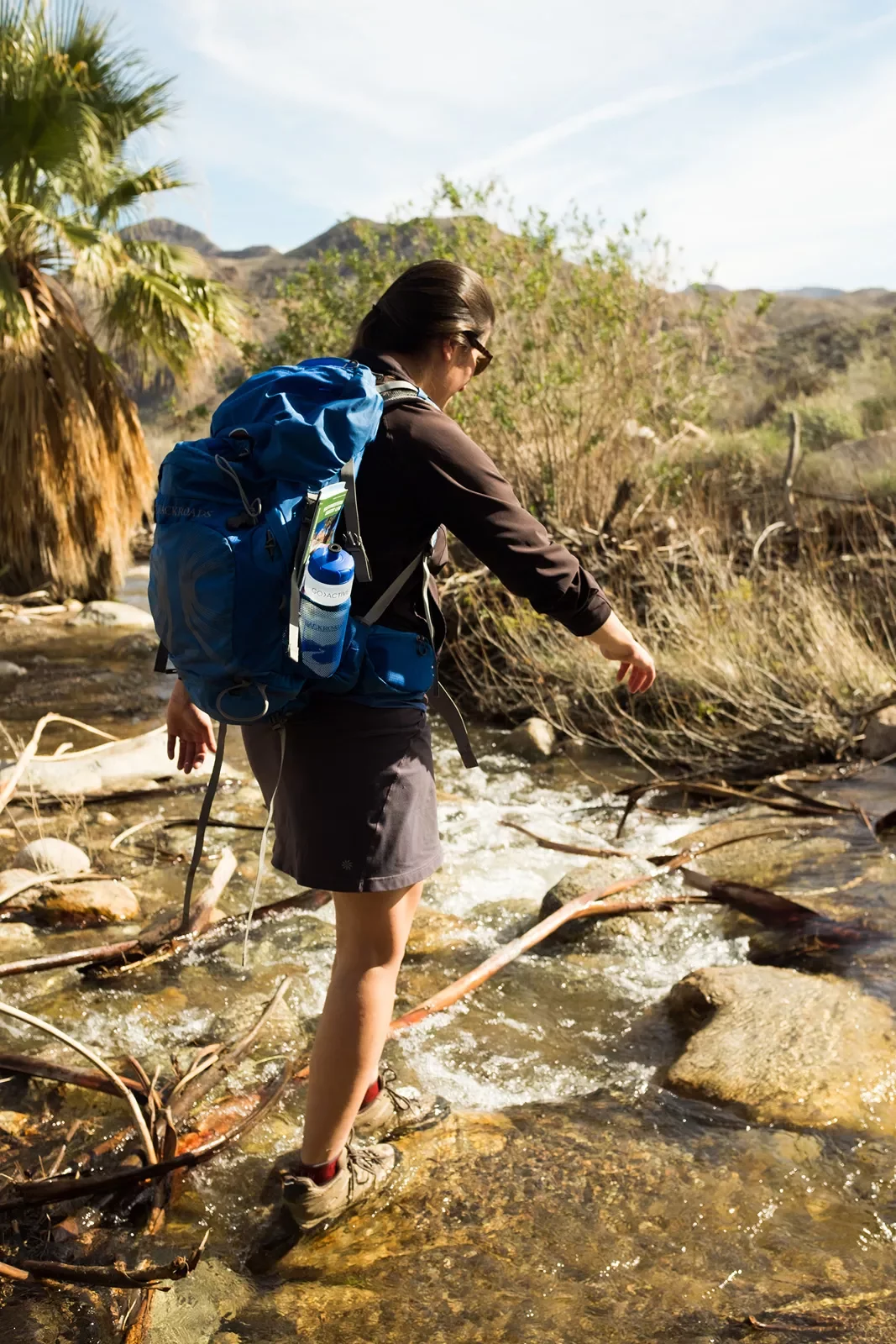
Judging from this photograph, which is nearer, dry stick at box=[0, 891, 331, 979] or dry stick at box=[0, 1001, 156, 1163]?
dry stick at box=[0, 1001, 156, 1163]

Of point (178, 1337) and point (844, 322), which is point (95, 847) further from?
point (844, 322)

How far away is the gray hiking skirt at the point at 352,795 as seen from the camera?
203 cm

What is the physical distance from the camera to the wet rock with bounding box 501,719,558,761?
23.2 ft

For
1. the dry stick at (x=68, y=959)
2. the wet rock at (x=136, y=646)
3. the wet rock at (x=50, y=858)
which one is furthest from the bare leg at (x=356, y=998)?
the wet rock at (x=136, y=646)

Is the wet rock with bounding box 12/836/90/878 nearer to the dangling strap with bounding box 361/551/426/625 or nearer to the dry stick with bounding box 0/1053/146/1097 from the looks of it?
the dry stick with bounding box 0/1053/146/1097

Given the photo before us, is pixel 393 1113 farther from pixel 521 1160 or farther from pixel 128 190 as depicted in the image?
pixel 128 190

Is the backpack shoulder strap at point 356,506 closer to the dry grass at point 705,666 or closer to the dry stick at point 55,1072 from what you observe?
the dry stick at point 55,1072

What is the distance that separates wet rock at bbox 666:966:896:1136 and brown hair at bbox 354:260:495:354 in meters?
2.00

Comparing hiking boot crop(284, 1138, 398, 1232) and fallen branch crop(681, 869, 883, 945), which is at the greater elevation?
hiking boot crop(284, 1138, 398, 1232)

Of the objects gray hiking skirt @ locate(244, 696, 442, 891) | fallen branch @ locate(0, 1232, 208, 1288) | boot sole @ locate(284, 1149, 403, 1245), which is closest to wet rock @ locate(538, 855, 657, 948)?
boot sole @ locate(284, 1149, 403, 1245)

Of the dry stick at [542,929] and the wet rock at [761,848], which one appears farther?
the wet rock at [761,848]

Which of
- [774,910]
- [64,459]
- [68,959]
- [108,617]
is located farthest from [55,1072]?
[64,459]

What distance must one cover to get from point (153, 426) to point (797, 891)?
101 feet

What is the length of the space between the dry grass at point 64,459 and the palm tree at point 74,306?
14 millimetres
